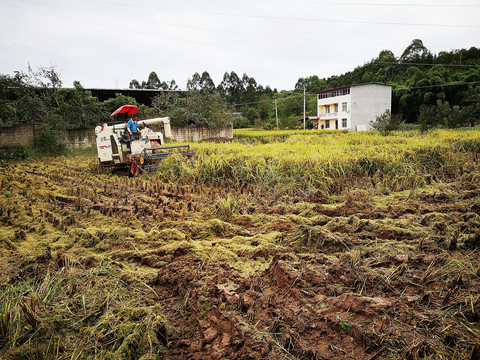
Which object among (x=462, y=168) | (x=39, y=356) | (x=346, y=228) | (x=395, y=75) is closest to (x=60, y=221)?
(x=39, y=356)

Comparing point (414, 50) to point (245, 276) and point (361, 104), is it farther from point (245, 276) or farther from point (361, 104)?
point (245, 276)

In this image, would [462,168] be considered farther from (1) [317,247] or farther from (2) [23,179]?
(2) [23,179]

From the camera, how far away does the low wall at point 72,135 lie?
45.1 feet

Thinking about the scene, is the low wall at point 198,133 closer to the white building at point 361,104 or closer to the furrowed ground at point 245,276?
the furrowed ground at point 245,276

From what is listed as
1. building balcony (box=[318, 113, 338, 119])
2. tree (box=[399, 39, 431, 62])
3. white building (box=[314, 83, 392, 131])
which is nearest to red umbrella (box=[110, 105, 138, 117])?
white building (box=[314, 83, 392, 131])

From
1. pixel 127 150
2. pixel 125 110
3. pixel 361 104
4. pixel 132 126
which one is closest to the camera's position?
pixel 127 150

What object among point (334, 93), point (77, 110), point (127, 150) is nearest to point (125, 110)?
point (127, 150)

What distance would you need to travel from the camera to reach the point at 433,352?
158cm

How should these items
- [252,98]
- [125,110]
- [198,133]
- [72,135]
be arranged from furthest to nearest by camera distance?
[252,98]
[198,133]
[72,135]
[125,110]

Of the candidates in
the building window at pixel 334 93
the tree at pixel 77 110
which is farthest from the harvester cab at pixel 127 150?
the building window at pixel 334 93

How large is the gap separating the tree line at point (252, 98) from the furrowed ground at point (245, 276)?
41.9ft

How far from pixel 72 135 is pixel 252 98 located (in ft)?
141

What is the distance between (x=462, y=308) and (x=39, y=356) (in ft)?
8.61

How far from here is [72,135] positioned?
609 inches
